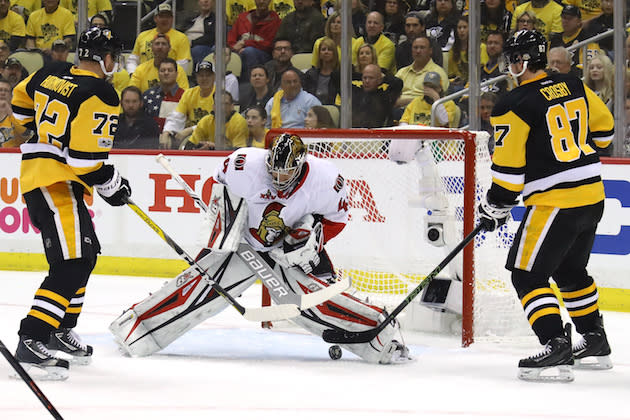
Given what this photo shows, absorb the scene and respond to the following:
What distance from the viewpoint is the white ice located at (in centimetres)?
339

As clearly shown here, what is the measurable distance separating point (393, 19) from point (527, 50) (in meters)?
2.72

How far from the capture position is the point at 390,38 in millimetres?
6555

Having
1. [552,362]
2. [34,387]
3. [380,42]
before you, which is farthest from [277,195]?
[380,42]

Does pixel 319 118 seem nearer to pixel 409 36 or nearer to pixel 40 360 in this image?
pixel 409 36

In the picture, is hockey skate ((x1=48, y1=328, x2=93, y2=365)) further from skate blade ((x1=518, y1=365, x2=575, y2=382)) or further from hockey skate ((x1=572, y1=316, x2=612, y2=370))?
hockey skate ((x1=572, y1=316, x2=612, y2=370))

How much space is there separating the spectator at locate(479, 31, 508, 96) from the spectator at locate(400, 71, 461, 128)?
0.23 m

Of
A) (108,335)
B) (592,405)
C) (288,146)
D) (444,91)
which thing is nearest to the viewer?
(592,405)

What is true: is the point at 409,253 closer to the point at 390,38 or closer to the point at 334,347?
the point at 334,347

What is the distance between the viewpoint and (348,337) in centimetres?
425

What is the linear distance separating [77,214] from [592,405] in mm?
1792

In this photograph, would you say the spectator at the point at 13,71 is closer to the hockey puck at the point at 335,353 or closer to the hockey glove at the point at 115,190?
the hockey glove at the point at 115,190

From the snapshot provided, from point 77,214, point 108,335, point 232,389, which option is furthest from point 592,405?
point 108,335

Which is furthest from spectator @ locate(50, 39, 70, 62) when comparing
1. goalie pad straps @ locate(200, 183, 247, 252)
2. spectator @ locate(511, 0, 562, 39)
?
goalie pad straps @ locate(200, 183, 247, 252)

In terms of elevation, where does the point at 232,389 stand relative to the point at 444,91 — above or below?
below
